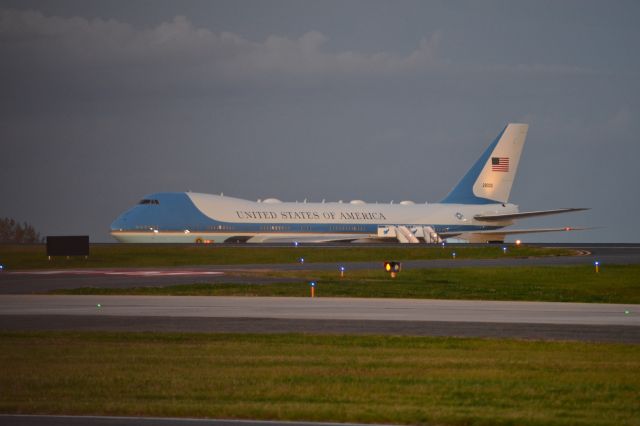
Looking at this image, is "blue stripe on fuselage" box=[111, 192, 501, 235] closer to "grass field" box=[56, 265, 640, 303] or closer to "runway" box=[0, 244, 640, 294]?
"runway" box=[0, 244, 640, 294]

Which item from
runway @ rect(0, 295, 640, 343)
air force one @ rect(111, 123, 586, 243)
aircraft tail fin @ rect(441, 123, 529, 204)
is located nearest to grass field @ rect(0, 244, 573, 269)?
air force one @ rect(111, 123, 586, 243)

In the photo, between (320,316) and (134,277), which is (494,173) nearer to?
(134,277)

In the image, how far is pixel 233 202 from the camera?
272 feet

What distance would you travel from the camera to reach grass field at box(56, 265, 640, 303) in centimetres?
3631

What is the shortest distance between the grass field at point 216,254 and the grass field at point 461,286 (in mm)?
14757

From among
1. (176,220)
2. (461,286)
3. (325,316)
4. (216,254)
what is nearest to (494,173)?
(176,220)

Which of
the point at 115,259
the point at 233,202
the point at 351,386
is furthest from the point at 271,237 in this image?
the point at 351,386

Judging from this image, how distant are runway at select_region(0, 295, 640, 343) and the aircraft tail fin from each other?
6366 cm

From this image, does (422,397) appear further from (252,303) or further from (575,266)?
(575,266)

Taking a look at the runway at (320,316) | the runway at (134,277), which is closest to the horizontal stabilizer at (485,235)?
the runway at (134,277)

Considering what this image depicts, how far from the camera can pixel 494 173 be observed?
97.1 metres

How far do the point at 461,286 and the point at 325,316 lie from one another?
14.8m

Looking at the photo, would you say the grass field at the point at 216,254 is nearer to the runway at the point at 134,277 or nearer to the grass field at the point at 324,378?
the runway at the point at 134,277

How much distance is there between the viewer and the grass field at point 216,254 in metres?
59.6
